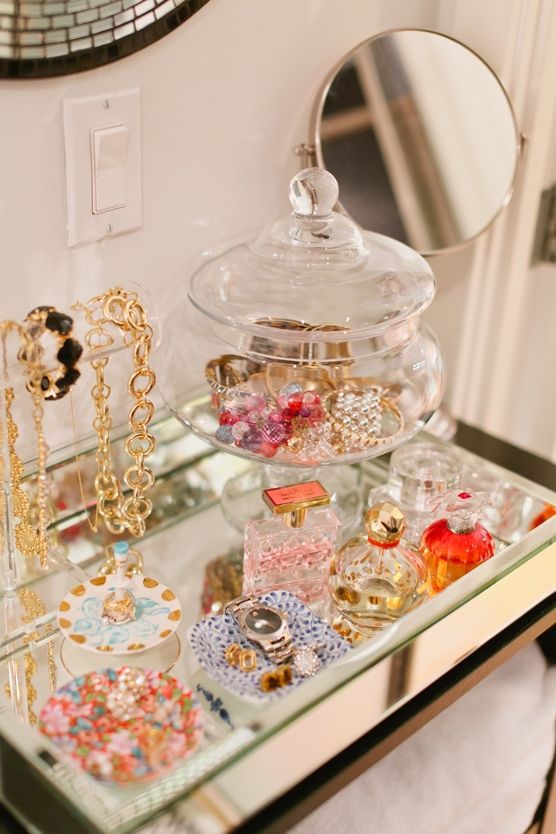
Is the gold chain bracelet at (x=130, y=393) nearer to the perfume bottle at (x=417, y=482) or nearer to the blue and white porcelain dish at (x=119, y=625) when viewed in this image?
the blue and white porcelain dish at (x=119, y=625)

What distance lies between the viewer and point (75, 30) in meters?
0.80

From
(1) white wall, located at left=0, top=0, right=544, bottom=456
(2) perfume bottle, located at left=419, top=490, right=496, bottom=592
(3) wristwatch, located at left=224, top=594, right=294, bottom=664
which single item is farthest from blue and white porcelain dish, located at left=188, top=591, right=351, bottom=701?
(1) white wall, located at left=0, top=0, right=544, bottom=456

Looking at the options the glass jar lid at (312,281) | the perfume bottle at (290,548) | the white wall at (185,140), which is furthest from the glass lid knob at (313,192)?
the perfume bottle at (290,548)

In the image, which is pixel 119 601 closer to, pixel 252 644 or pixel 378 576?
pixel 252 644

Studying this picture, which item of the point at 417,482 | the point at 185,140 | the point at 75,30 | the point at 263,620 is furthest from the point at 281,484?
the point at 75,30

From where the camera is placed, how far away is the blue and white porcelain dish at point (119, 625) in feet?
2.50

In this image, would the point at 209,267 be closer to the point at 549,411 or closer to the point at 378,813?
the point at 378,813

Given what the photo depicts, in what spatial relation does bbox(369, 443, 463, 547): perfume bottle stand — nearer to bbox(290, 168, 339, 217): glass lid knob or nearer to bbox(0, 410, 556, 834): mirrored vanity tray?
bbox(0, 410, 556, 834): mirrored vanity tray

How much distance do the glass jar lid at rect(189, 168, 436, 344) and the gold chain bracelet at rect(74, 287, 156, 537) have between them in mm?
74

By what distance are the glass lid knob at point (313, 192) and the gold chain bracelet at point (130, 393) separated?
0.55ft

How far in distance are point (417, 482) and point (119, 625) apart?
347 millimetres

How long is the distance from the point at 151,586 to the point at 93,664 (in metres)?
0.09

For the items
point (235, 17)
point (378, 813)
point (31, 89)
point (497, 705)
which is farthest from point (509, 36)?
point (378, 813)

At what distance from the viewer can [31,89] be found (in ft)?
2.65
